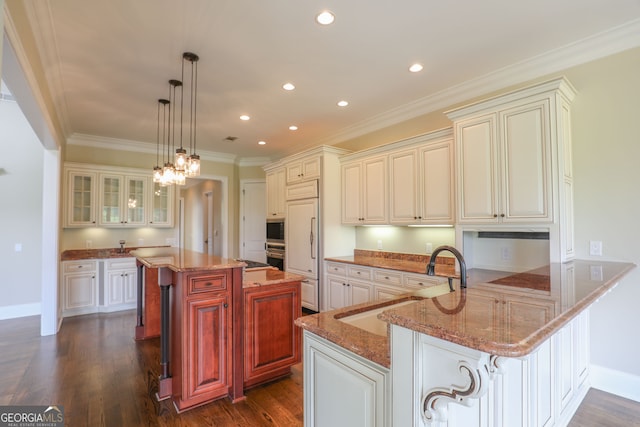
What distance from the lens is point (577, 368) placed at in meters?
2.29

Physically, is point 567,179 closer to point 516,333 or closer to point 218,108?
point 516,333

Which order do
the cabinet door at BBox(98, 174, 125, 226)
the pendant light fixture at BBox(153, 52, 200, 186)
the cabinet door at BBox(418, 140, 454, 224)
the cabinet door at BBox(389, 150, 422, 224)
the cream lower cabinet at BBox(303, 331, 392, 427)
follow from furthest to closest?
the cabinet door at BBox(98, 174, 125, 226) < the cabinet door at BBox(389, 150, 422, 224) < the cabinet door at BBox(418, 140, 454, 224) < the pendant light fixture at BBox(153, 52, 200, 186) < the cream lower cabinet at BBox(303, 331, 392, 427)

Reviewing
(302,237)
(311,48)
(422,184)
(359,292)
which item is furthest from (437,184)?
(302,237)

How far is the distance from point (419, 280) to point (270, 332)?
5.44 ft

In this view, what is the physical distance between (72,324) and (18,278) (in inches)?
49.6

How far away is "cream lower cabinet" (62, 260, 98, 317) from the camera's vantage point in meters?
4.57

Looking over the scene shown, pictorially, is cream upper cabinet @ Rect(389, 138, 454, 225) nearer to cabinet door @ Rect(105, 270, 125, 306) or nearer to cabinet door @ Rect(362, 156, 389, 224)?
cabinet door @ Rect(362, 156, 389, 224)

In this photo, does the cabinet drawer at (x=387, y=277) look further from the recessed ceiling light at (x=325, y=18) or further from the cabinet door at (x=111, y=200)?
the cabinet door at (x=111, y=200)

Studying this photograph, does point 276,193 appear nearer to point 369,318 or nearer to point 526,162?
point 526,162

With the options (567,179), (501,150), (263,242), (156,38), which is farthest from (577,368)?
(263,242)

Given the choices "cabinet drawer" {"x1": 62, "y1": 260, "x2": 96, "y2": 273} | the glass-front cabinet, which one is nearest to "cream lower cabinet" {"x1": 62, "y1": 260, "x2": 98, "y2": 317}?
"cabinet drawer" {"x1": 62, "y1": 260, "x2": 96, "y2": 273}

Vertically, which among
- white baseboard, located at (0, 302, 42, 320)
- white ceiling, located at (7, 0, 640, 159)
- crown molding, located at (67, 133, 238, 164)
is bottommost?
white baseboard, located at (0, 302, 42, 320)

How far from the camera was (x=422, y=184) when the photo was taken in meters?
3.61

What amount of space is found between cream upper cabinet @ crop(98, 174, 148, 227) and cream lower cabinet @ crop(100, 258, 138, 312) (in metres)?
0.71
